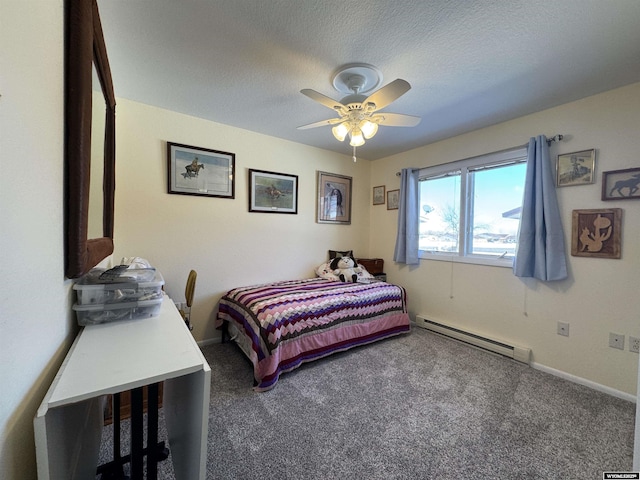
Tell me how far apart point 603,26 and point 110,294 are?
2913 millimetres

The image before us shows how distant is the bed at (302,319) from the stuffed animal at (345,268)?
127 millimetres

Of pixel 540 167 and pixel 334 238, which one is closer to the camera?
pixel 540 167

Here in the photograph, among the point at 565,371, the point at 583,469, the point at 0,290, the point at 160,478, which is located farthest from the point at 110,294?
the point at 565,371

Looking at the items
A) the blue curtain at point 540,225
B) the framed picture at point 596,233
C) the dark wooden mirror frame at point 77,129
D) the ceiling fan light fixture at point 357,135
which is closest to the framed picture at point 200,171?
the ceiling fan light fixture at point 357,135

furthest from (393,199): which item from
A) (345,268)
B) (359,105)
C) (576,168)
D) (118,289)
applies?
(118,289)

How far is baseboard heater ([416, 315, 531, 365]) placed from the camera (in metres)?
2.45

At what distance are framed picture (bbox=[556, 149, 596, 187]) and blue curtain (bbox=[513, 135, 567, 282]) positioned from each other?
0.07 metres

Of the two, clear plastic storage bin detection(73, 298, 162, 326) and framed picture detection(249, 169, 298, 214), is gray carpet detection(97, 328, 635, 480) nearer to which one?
clear plastic storage bin detection(73, 298, 162, 326)

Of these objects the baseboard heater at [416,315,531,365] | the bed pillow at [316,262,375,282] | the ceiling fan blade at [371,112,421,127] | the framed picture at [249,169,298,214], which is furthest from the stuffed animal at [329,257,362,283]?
the ceiling fan blade at [371,112,421,127]

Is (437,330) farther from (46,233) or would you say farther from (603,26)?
(46,233)

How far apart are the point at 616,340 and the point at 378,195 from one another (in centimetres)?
290

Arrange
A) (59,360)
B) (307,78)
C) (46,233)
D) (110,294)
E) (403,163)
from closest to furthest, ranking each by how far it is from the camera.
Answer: (46,233)
(59,360)
(110,294)
(307,78)
(403,163)

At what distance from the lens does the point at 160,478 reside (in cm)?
127

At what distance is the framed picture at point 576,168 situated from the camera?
2111 mm
